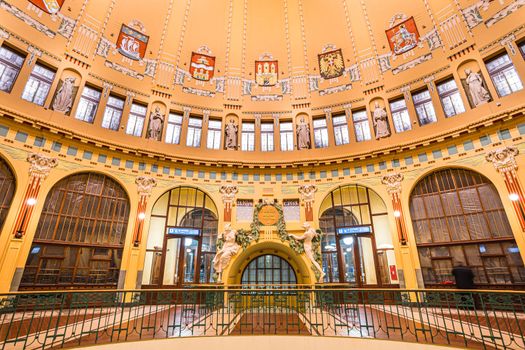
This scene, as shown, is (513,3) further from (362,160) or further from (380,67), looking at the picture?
(362,160)

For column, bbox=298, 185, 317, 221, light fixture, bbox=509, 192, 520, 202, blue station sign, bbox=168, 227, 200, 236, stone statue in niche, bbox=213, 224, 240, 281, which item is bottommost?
stone statue in niche, bbox=213, 224, 240, 281

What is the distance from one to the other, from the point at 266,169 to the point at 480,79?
10.6 meters

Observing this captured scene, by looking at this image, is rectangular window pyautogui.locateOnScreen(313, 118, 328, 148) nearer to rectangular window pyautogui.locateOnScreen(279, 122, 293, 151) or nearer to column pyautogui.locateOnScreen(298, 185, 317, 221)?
rectangular window pyautogui.locateOnScreen(279, 122, 293, 151)

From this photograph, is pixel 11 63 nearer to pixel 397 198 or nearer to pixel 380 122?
pixel 380 122

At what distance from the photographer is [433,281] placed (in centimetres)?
1084

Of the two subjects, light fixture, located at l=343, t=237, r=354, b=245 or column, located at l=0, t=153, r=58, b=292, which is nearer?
column, located at l=0, t=153, r=58, b=292

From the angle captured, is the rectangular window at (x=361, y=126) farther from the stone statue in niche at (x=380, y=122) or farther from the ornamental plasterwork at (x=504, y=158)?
the ornamental plasterwork at (x=504, y=158)

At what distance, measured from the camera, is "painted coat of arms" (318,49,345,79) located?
A: 1535cm

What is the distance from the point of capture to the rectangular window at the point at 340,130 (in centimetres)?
1459

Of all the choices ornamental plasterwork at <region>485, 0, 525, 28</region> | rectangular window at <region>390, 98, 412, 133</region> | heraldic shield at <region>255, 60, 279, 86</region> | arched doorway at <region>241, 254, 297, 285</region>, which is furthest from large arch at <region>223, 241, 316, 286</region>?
ornamental plasterwork at <region>485, 0, 525, 28</region>

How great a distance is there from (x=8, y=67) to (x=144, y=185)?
7.09 m

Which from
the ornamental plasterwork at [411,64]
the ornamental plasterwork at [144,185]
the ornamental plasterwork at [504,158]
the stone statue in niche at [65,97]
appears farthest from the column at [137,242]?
the ornamental plasterwork at [504,158]

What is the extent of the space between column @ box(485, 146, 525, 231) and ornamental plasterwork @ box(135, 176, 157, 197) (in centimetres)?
1501

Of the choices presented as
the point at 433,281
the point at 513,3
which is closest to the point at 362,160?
the point at 433,281
